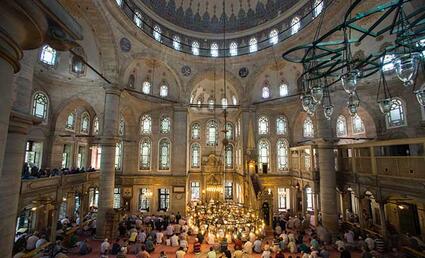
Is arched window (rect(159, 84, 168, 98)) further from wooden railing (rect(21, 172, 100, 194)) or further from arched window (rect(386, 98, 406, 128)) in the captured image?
arched window (rect(386, 98, 406, 128))

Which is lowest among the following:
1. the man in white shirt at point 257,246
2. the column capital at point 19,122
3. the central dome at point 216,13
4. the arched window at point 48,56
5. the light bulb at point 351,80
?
the man in white shirt at point 257,246

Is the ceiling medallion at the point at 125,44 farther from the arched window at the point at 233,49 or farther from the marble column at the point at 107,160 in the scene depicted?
the arched window at the point at 233,49

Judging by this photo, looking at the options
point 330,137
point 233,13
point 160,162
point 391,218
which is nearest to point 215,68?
point 233,13

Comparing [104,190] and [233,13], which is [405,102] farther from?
[104,190]

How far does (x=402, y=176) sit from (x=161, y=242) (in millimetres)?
14102

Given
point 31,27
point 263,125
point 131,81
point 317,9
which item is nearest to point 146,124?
point 131,81

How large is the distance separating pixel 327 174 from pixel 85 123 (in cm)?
2160

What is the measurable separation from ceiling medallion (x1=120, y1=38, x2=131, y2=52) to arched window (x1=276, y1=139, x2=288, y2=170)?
1673 cm

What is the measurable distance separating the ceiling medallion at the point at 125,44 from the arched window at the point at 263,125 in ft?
47.5

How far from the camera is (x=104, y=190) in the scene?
1470cm

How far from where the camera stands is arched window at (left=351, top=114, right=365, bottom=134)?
2000 cm

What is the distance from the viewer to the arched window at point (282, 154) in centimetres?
2330

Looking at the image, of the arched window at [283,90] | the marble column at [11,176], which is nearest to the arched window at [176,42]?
the arched window at [283,90]

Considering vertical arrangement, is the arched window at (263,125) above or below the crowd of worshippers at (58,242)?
above
